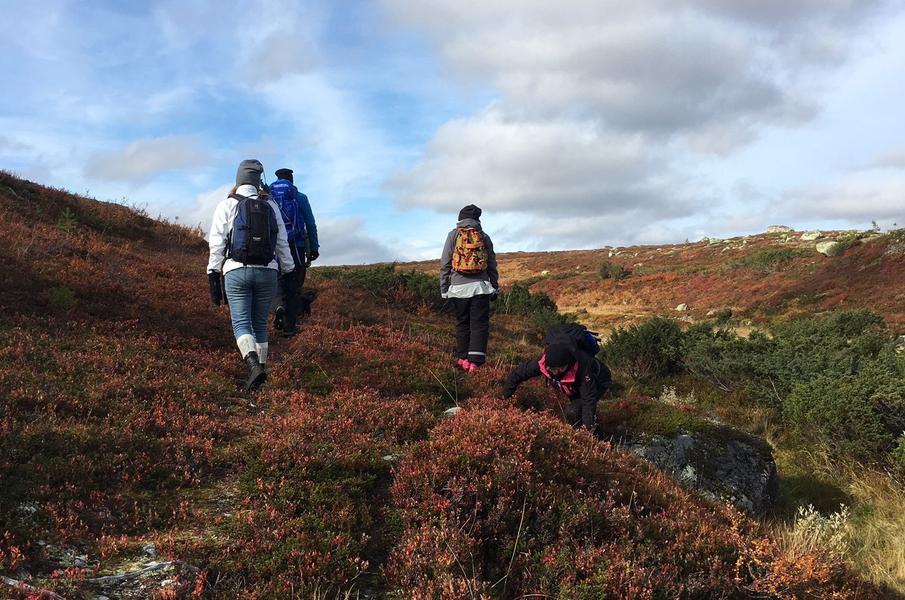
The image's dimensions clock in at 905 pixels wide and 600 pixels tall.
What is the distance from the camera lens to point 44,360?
567 cm

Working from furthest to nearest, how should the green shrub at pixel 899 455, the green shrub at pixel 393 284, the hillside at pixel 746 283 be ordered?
the hillside at pixel 746 283, the green shrub at pixel 393 284, the green shrub at pixel 899 455

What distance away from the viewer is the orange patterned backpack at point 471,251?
7.62 m

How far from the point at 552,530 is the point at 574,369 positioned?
2.51m

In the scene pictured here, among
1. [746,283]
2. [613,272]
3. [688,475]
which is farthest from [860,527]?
[613,272]

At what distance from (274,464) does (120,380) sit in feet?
7.52

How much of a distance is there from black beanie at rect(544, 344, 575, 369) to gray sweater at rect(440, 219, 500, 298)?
Result: 2.07 meters

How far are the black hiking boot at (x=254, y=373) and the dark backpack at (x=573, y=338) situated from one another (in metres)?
3.06

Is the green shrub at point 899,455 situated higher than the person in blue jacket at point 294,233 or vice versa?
the person in blue jacket at point 294,233

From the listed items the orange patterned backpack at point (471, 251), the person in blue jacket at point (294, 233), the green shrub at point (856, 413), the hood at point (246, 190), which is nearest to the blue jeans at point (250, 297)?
the hood at point (246, 190)

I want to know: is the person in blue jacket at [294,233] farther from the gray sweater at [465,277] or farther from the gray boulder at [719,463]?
the gray boulder at [719,463]

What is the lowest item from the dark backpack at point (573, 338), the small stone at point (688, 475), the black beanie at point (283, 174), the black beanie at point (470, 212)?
the small stone at point (688, 475)

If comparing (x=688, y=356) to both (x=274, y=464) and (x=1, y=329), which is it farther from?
(x=1, y=329)

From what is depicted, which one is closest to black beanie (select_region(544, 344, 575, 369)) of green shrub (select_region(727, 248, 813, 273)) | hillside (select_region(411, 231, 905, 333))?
hillside (select_region(411, 231, 905, 333))

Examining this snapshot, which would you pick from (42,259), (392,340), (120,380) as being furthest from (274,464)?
(42,259)
